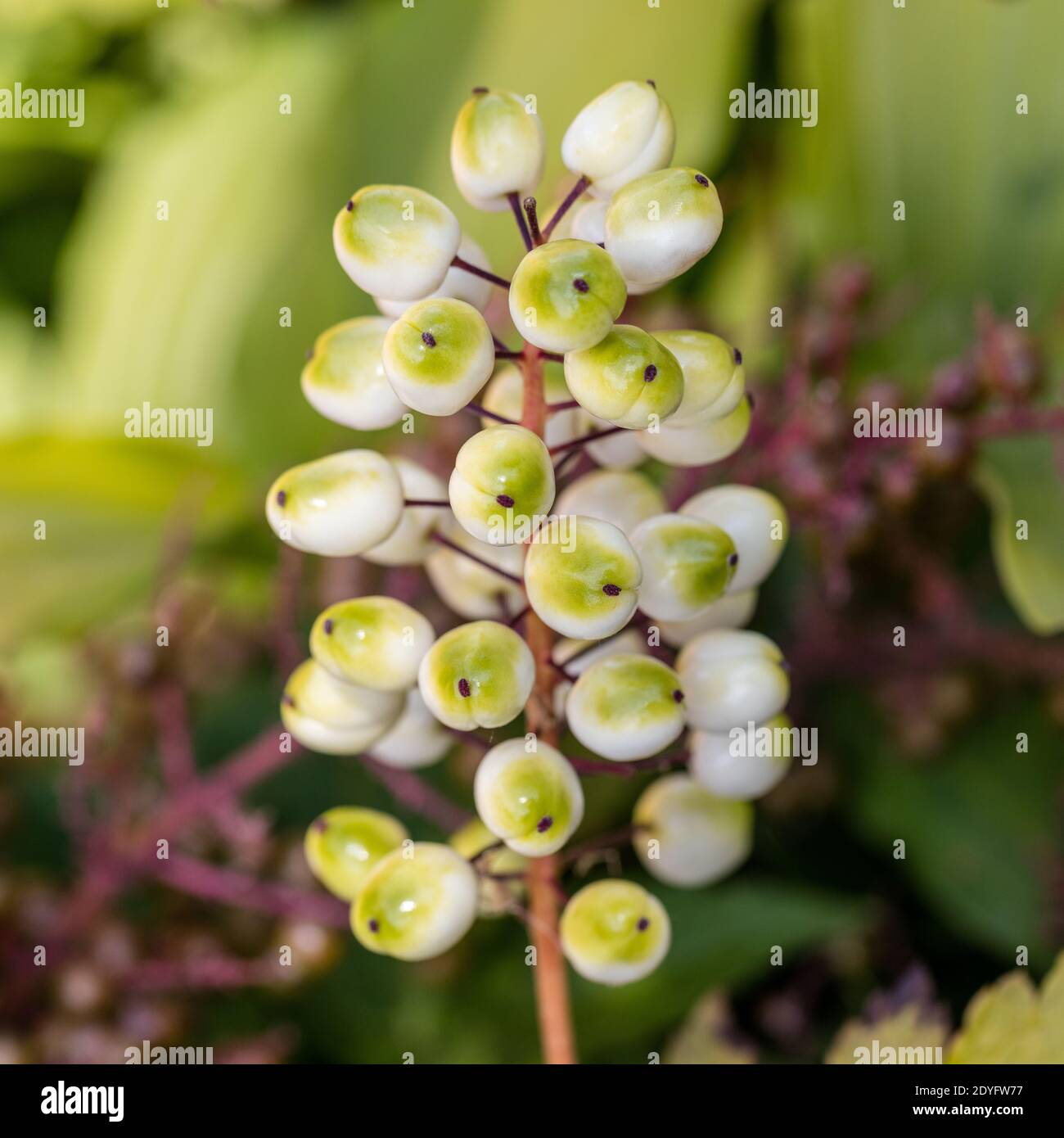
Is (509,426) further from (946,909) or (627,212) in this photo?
(946,909)

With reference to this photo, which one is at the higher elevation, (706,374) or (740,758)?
(706,374)

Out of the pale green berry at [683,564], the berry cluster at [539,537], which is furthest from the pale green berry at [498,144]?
the pale green berry at [683,564]

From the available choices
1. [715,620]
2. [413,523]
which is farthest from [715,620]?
[413,523]

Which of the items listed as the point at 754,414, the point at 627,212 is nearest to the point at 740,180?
the point at 754,414

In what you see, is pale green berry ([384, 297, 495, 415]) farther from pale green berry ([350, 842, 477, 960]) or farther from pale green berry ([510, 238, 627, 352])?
pale green berry ([350, 842, 477, 960])

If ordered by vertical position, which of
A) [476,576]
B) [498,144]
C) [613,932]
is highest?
[498,144]

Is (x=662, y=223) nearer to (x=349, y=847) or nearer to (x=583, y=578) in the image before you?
(x=583, y=578)

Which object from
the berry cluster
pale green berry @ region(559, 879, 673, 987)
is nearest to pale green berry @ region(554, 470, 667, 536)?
the berry cluster
